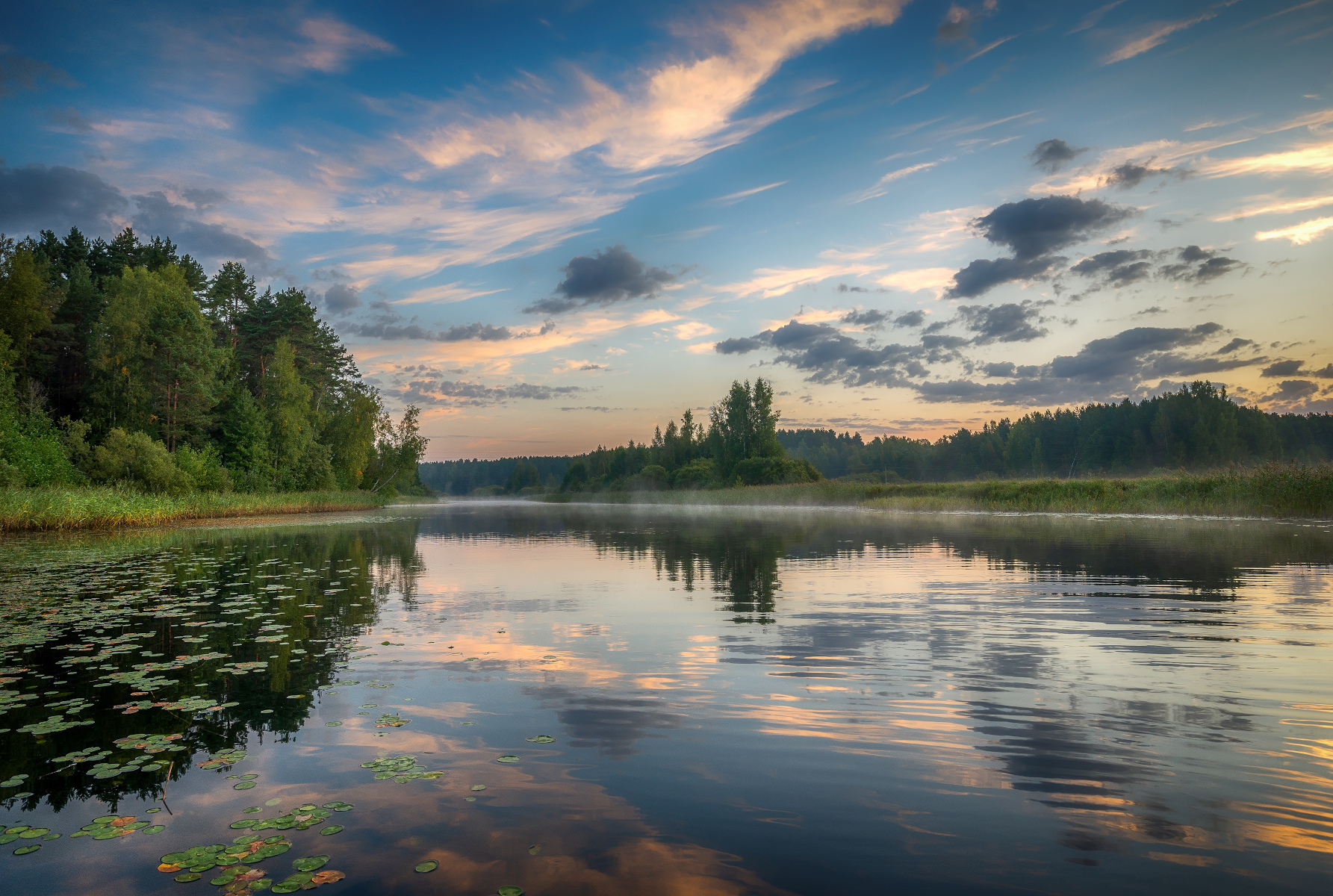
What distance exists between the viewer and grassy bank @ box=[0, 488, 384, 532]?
33.6 meters

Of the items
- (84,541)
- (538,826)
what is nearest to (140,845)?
(538,826)

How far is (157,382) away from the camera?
180ft

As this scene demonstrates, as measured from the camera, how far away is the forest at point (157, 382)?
46094 mm

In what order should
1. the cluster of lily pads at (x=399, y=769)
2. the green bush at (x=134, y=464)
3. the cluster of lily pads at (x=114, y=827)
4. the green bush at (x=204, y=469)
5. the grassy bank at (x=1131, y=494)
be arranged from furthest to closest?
the green bush at (x=204, y=469), the green bush at (x=134, y=464), the grassy bank at (x=1131, y=494), the cluster of lily pads at (x=399, y=769), the cluster of lily pads at (x=114, y=827)

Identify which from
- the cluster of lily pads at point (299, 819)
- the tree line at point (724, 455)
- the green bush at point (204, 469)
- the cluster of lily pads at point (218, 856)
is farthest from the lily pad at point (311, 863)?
the tree line at point (724, 455)

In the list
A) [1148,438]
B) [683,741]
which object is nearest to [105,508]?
[683,741]

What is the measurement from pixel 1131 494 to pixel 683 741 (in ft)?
155

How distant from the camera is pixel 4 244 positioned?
174ft

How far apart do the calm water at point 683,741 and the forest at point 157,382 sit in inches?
1573

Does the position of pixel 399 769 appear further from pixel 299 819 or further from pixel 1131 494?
pixel 1131 494

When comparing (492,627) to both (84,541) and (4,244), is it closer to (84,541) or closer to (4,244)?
(84,541)

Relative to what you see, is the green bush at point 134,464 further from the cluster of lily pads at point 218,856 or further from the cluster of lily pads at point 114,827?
the cluster of lily pads at point 218,856

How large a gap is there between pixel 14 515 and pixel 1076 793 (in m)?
46.4

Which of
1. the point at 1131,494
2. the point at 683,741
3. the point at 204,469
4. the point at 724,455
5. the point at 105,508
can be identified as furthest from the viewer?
the point at 724,455
